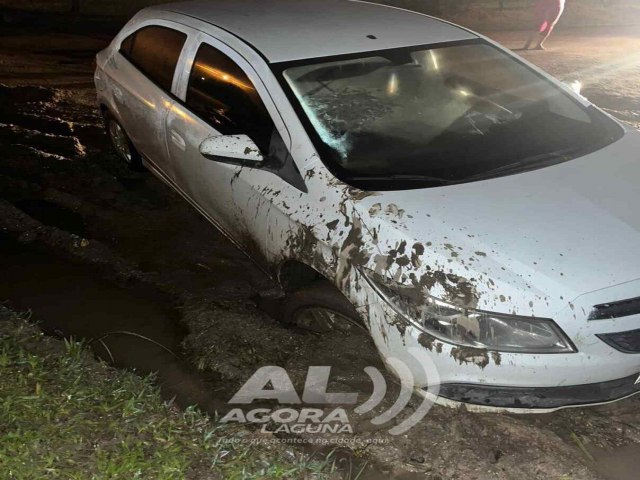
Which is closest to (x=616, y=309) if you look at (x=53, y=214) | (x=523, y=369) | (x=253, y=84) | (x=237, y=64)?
(x=523, y=369)

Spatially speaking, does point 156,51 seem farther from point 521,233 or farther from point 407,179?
point 521,233

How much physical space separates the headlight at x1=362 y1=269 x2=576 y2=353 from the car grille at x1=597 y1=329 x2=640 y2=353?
0.14m

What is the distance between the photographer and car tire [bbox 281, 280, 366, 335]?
296cm

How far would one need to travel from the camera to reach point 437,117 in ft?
11.6

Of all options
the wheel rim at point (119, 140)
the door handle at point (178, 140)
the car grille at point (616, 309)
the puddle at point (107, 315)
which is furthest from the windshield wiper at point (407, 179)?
the wheel rim at point (119, 140)

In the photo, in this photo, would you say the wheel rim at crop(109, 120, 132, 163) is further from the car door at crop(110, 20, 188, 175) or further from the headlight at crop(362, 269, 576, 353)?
the headlight at crop(362, 269, 576, 353)

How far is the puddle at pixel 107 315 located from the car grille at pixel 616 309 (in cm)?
161

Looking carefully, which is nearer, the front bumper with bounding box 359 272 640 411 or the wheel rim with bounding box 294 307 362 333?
the front bumper with bounding box 359 272 640 411

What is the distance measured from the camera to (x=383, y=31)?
12.6 feet

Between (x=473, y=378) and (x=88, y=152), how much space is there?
13.6 ft

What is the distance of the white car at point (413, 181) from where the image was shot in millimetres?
2539

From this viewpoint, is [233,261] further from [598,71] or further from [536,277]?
[598,71]

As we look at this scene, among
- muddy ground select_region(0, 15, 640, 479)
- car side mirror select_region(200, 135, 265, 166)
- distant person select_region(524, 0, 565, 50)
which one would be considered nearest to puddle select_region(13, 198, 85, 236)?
muddy ground select_region(0, 15, 640, 479)

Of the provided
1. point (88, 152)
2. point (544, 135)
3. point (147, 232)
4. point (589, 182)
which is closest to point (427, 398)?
point (589, 182)
